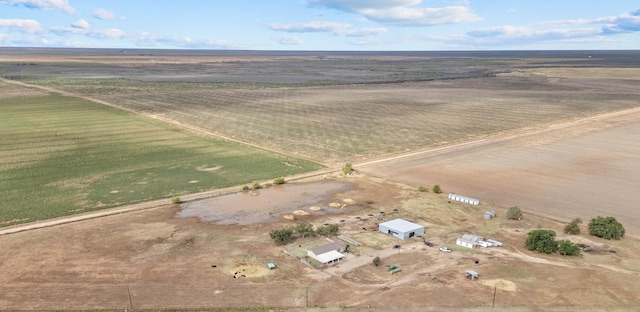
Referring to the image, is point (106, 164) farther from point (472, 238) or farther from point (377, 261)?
point (472, 238)

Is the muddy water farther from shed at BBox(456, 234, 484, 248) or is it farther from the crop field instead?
shed at BBox(456, 234, 484, 248)

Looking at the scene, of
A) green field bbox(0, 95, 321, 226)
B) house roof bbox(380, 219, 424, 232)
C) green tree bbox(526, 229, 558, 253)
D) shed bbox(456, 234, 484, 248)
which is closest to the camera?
green tree bbox(526, 229, 558, 253)

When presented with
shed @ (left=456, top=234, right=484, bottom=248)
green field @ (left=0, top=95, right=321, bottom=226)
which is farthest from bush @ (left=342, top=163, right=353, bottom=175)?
shed @ (left=456, top=234, right=484, bottom=248)

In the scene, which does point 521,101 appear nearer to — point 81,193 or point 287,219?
point 287,219

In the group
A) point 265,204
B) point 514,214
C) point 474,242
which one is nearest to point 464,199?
point 514,214

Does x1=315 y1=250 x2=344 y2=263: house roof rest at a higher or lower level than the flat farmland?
lower

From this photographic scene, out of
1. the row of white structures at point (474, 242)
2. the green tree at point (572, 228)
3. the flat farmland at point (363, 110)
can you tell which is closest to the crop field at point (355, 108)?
the flat farmland at point (363, 110)
